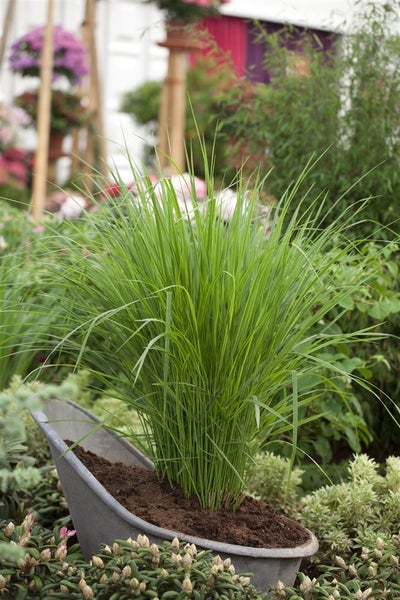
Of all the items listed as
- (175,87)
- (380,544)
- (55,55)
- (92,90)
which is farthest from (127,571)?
(55,55)

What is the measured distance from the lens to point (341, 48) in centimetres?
292

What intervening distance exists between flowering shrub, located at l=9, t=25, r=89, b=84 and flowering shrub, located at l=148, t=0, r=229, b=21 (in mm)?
890

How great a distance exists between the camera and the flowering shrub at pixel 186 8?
4430mm

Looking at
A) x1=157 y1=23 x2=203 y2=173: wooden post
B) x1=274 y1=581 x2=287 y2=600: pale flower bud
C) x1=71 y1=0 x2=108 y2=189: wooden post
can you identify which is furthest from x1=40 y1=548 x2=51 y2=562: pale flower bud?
x1=71 y1=0 x2=108 y2=189: wooden post

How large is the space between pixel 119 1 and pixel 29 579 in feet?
25.7

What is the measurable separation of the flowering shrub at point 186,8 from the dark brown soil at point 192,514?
10.4ft

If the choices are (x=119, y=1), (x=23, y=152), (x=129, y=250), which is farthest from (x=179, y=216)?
(x=119, y=1)

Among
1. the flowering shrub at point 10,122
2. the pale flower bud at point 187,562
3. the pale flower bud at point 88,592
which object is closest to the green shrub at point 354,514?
the pale flower bud at point 187,562

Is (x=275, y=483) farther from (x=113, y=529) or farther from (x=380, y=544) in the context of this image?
(x=113, y=529)

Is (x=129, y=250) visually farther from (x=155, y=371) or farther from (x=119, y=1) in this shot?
(x=119, y=1)

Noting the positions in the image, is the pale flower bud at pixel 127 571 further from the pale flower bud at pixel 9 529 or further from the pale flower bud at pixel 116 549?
the pale flower bud at pixel 9 529

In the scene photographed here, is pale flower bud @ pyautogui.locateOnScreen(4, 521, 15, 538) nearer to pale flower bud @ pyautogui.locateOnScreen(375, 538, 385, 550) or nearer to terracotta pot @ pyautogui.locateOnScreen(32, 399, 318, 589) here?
terracotta pot @ pyautogui.locateOnScreen(32, 399, 318, 589)

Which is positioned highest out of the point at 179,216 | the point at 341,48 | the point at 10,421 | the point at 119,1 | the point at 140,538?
the point at 119,1

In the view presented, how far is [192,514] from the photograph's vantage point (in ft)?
5.36
